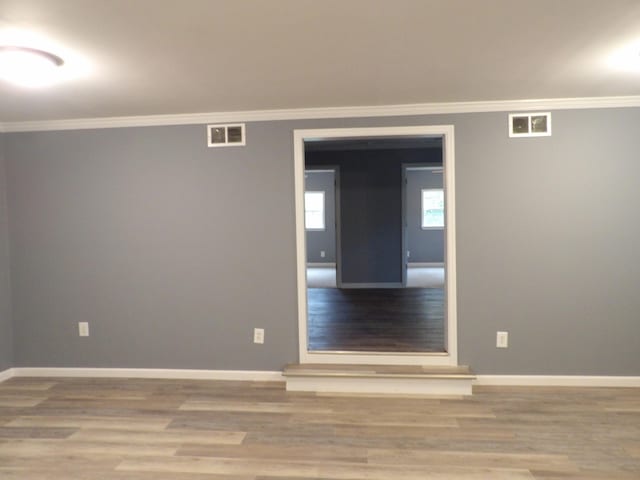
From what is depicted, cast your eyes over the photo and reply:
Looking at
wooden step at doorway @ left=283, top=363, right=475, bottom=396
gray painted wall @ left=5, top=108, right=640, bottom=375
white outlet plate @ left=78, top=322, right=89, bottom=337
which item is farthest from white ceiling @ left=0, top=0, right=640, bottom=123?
wooden step at doorway @ left=283, top=363, right=475, bottom=396

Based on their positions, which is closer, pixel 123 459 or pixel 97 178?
pixel 123 459

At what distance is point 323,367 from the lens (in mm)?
3338

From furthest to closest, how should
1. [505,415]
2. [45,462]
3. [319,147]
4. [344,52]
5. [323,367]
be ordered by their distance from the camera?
[319,147], [323,367], [505,415], [45,462], [344,52]

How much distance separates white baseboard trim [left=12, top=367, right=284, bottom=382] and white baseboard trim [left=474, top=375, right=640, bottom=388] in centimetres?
172

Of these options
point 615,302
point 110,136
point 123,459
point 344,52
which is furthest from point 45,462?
point 615,302

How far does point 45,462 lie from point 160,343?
1287 mm

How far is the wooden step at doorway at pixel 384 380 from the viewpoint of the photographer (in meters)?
3.14

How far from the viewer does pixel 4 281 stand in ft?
11.8

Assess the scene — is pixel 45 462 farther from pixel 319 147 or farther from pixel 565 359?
pixel 319 147

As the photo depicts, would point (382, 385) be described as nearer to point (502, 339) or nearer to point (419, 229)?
point (502, 339)

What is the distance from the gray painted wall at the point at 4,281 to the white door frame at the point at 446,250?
8.51ft

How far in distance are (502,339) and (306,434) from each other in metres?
1.75

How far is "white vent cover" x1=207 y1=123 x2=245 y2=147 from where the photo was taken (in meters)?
3.41

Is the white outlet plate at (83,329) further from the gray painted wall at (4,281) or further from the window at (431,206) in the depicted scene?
the window at (431,206)
